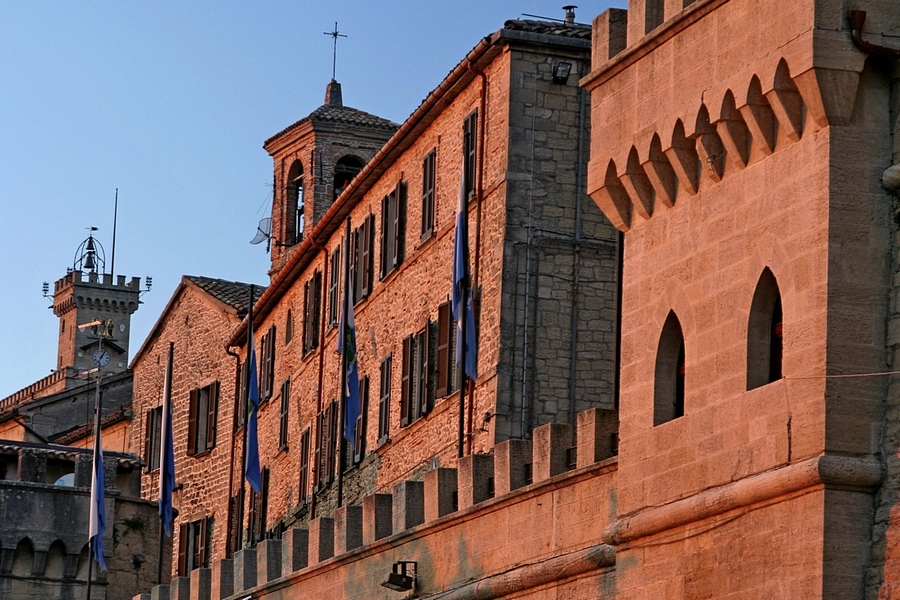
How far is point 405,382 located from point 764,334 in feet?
51.6

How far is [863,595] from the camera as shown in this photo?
39.8 ft

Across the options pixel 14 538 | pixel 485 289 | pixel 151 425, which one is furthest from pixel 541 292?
pixel 151 425

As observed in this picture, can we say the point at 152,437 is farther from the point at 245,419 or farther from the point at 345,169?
the point at 245,419

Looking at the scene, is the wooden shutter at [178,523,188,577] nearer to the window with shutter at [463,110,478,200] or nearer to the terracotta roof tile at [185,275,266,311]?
the terracotta roof tile at [185,275,266,311]

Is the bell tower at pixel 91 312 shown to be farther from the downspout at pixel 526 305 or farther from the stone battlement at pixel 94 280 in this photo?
the downspout at pixel 526 305

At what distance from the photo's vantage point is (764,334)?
1327 cm

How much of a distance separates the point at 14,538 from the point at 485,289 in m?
15.9

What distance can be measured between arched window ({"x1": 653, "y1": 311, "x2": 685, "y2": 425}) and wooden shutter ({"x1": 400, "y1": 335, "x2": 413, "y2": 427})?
1417cm

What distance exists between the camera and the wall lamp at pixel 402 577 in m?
19.3

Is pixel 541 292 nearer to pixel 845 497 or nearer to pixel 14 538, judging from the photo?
pixel 845 497

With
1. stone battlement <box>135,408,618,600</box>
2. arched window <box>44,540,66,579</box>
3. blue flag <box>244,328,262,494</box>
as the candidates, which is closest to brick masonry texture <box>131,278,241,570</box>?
arched window <box>44,540,66,579</box>

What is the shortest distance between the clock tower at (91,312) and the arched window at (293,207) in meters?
→ 44.3

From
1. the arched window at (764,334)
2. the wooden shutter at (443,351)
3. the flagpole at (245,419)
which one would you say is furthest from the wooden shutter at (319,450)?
the arched window at (764,334)

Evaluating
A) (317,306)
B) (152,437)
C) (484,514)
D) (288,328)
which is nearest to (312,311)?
(317,306)
